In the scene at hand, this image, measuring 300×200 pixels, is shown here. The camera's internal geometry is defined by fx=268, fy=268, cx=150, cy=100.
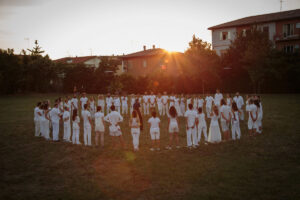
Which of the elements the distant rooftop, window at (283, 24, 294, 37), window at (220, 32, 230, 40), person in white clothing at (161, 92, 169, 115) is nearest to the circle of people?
person in white clothing at (161, 92, 169, 115)

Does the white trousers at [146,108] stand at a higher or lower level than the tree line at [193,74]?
lower

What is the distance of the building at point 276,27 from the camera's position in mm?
50812

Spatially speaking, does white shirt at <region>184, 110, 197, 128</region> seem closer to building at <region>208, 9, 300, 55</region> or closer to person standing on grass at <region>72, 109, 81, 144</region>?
person standing on grass at <region>72, 109, 81, 144</region>

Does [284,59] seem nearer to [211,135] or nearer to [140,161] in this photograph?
[211,135]

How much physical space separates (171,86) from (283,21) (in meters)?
25.6

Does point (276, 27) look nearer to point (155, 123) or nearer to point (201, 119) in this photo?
point (201, 119)

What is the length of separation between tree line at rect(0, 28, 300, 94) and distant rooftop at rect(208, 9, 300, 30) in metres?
8.90

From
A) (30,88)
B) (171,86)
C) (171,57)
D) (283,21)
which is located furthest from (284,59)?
(30,88)

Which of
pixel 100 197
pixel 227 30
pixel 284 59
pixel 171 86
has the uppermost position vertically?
pixel 227 30

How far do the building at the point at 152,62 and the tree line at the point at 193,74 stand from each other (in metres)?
7.05

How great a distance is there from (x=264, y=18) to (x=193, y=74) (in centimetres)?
2176

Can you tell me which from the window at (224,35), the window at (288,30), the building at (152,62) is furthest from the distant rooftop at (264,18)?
the building at (152,62)

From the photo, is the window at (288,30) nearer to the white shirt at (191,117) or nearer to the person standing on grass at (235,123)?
the person standing on grass at (235,123)

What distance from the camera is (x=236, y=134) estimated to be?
16.2 meters
